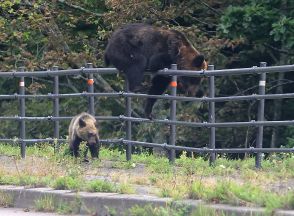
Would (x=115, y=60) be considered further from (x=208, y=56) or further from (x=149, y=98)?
(x=208, y=56)

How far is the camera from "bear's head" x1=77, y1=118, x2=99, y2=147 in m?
14.7

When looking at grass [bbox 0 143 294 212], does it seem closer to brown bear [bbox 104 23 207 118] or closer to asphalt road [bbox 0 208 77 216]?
asphalt road [bbox 0 208 77 216]

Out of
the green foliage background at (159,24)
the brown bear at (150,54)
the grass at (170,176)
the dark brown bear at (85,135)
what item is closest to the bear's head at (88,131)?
the dark brown bear at (85,135)

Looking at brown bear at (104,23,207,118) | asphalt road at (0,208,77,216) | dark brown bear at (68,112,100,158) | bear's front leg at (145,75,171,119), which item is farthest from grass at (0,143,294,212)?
brown bear at (104,23,207,118)

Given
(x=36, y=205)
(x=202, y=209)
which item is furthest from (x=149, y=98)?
(x=202, y=209)

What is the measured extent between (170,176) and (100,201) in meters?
1.28

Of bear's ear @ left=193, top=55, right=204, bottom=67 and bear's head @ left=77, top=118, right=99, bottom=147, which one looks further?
bear's head @ left=77, top=118, right=99, bottom=147

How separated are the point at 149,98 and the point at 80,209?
413 cm

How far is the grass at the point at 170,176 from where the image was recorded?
9617 mm

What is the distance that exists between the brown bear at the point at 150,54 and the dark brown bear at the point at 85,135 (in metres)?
1.11

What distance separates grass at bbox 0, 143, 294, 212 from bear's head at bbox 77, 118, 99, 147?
39 cm

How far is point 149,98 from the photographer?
14367 mm

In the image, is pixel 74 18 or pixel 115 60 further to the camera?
pixel 74 18

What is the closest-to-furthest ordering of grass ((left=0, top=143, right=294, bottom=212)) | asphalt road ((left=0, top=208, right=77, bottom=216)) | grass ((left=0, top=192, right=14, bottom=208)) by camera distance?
grass ((left=0, top=143, right=294, bottom=212))
asphalt road ((left=0, top=208, right=77, bottom=216))
grass ((left=0, top=192, right=14, bottom=208))
